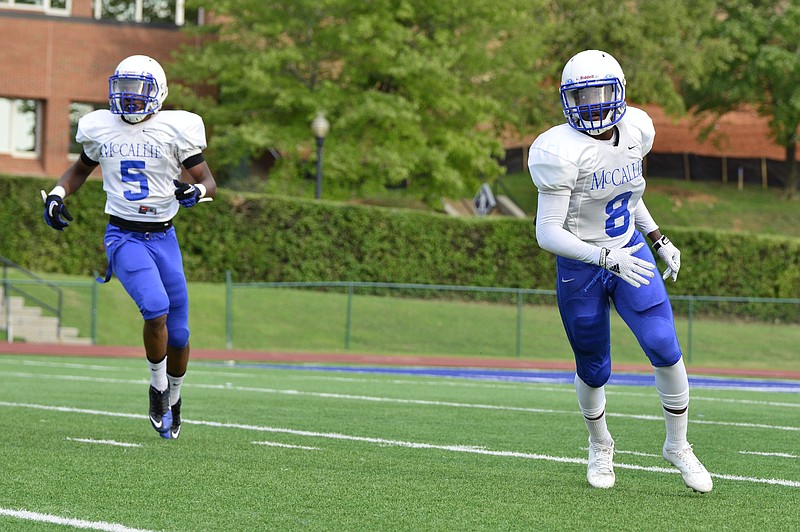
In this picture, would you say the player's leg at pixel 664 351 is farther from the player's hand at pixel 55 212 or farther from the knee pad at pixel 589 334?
the player's hand at pixel 55 212

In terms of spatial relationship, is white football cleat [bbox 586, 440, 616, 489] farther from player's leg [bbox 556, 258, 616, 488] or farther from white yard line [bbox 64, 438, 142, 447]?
white yard line [bbox 64, 438, 142, 447]

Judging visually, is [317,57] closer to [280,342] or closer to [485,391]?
[280,342]

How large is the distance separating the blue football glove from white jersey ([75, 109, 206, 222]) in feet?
0.79

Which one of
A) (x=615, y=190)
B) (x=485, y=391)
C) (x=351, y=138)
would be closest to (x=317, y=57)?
(x=351, y=138)

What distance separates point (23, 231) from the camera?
24.2m

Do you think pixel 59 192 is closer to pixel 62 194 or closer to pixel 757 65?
pixel 62 194

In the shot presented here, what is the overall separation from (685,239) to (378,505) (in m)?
22.4

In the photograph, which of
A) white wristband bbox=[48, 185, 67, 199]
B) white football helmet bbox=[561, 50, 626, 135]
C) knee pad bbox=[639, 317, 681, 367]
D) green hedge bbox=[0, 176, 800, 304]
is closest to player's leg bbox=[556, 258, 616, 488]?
knee pad bbox=[639, 317, 681, 367]

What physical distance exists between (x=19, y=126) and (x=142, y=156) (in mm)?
26444

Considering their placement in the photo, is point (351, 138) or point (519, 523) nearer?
point (519, 523)

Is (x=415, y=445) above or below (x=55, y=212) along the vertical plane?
below

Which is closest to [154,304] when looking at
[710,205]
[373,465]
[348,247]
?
[373,465]

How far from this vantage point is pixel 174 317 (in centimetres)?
711

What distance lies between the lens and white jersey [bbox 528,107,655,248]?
Result: 5297mm
